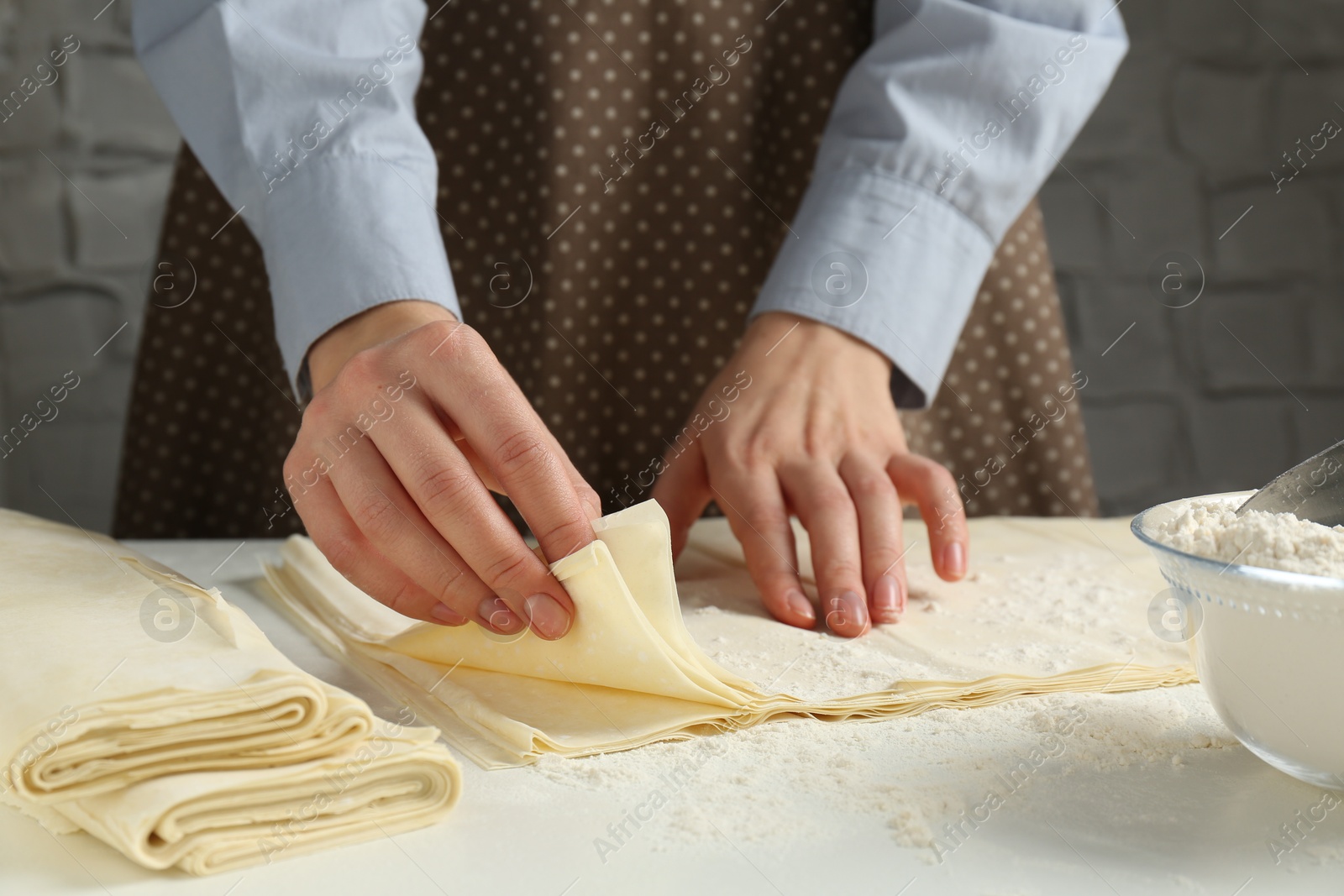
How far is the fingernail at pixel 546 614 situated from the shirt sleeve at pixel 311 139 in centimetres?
29

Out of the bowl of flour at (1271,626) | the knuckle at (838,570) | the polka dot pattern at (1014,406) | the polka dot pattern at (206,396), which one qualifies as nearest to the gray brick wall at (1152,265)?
the polka dot pattern at (206,396)

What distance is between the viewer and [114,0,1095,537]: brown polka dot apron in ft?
3.91

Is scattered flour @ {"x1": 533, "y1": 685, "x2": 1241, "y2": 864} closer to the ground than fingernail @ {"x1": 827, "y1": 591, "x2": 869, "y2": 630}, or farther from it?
farther from it

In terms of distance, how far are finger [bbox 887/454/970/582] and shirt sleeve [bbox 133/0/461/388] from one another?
1.37 ft

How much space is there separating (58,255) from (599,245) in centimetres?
151

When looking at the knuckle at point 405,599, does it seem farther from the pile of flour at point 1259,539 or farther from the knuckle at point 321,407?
the pile of flour at point 1259,539

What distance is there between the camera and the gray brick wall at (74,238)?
2.11m

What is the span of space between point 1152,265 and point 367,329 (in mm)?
2246

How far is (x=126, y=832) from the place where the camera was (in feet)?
1.42

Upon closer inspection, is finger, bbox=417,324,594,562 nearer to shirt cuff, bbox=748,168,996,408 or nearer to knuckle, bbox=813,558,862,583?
knuckle, bbox=813,558,862,583

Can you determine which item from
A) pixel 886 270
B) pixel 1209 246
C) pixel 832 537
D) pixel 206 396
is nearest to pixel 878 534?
pixel 832 537

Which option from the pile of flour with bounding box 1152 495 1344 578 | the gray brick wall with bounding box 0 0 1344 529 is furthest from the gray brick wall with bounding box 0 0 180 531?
the pile of flour with bounding box 1152 495 1344 578

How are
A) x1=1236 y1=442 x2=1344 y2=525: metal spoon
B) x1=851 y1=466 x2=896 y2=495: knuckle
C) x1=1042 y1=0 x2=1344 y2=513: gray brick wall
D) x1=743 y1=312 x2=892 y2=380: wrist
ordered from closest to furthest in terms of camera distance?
x1=1236 y1=442 x2=1344 y2=525: metal spoon < x1=851 y1=466 x2=896 y2=495: knuckle < x1=743 y1=312 x2=892 y2=380: wrist < x1=1042 y1=0 x2=1344 y2=513: gray brick wall

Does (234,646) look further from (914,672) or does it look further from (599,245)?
(599,245)
